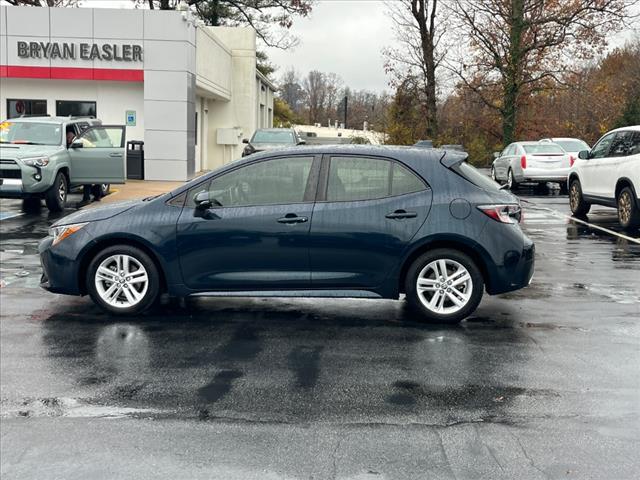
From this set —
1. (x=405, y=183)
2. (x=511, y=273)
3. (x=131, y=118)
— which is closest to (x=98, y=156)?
(x=131, y=118)

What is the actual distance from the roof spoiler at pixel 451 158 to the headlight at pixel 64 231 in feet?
11.1

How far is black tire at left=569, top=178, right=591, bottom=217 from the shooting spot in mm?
16598

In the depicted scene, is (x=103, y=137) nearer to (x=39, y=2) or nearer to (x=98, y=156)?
(x=98, y=156)

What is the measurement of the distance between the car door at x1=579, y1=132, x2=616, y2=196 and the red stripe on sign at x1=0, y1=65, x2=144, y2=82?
15.0 meters

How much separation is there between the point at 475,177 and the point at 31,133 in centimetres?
1249

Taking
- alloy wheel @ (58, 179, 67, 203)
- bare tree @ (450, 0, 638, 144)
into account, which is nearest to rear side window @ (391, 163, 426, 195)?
alloy wheel @ (58, 179, 67, 203)

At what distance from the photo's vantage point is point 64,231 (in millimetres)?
7566

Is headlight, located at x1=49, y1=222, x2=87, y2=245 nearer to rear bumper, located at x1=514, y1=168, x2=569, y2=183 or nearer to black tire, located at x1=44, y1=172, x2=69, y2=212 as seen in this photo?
black tire, located at x1=44, y1=172, x2=69, y2=212

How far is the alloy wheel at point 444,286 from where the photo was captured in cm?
723

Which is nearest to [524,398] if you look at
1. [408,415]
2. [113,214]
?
[408,415]

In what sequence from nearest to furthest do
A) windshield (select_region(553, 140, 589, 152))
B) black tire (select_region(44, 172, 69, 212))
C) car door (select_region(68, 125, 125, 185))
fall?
black tire (select_region(44, 172, 69, 212)) < car door (select_region(68, 125, 125, 185)) < windshield (select_region(553, 140, 589, 152))

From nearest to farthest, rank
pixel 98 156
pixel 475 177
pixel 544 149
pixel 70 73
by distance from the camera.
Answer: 1. pixel 475 177
2. pixel 98 156
3. pixel 544 149
4. pixel 70 73

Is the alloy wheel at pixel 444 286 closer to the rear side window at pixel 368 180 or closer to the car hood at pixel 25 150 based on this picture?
the rear side window at pixel 368 180

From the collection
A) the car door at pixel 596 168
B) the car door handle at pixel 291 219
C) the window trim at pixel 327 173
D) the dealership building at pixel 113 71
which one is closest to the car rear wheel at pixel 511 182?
the car door at pixel 596 168
